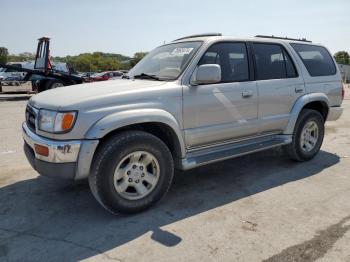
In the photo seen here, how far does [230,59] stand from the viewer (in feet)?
15.0

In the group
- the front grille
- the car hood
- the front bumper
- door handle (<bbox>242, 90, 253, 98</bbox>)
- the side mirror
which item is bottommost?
the front bumper

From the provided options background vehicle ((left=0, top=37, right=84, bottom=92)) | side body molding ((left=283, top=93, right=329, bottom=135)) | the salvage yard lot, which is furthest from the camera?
background vehicle ((left=0, top=37, right=84, bottom=92))

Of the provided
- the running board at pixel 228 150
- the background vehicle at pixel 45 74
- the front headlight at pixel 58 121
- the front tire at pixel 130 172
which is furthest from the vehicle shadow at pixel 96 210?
the background vehicle at pixel 45 74

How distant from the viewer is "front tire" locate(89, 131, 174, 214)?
3.49 meters

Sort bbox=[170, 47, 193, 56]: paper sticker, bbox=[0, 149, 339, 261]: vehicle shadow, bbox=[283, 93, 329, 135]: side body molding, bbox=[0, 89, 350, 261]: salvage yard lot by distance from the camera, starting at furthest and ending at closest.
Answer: bbox=[283, 93, 329, 135]: side body molding, bbox=[170, 47, 193, 56]: paper sticker, bbox=[0, 149, 339, 261]: vehicle shadow, bbox=[0, 89, 350, 261]: salvage yard lot

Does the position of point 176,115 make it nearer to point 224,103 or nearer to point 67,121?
point 224,103

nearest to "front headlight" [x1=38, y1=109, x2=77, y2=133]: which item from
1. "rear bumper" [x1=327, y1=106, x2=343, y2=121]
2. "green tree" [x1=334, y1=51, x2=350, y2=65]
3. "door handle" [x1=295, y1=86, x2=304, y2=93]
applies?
"door handle" [x1=295, y1=86, x2=304, y2=93]

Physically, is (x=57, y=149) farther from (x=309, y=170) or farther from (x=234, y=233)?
(x=309, y=170)

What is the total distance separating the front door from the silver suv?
1 cm

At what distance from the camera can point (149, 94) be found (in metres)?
3.78

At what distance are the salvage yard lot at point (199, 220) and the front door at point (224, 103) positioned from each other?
28.2 inches

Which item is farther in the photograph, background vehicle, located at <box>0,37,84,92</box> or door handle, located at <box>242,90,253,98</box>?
background vehicle, located at <box>0,37,84,92</box>

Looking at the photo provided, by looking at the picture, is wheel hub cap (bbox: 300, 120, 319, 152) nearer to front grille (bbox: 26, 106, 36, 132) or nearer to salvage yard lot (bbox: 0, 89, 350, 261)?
salvage yard lot (bbox: 0, 89, 350, 261)

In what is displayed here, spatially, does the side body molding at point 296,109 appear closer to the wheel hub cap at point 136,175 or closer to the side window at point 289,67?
the side window at point 289,67
